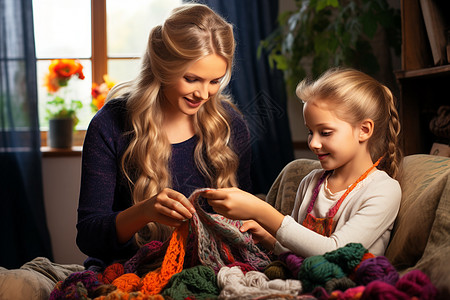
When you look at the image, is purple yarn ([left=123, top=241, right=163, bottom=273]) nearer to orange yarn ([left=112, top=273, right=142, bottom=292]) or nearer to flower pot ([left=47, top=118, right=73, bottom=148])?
orange yarn ([left=112, top=273, right=142, bottom=292])

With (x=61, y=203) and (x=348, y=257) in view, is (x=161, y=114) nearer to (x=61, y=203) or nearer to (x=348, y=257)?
(x=348, y=257)

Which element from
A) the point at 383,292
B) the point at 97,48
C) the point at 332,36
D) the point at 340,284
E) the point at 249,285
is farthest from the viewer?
the point at 97,48

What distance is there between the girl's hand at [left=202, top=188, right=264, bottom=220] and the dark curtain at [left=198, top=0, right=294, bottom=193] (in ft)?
6.90

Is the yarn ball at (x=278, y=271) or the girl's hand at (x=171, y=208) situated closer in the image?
the yarn ball at (x=278, y=271)

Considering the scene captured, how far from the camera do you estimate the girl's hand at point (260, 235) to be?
1432 mm

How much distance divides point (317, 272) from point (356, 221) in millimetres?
244

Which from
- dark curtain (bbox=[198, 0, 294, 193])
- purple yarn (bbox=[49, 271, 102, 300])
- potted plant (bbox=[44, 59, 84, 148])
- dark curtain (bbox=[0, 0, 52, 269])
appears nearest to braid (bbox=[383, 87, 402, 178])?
purple yarn (bbox=[49, 271, 102, 300])

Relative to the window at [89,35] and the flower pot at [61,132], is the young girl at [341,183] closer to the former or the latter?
the flower pot at [61,132]

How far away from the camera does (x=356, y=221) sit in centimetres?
125

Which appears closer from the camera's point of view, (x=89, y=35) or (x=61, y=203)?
(x=61, y=203)

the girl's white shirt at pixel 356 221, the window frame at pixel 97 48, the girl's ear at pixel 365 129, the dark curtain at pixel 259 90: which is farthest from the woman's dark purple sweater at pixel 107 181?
the window frame at pixel 97 48

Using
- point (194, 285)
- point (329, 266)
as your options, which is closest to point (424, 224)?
point (329, 266)

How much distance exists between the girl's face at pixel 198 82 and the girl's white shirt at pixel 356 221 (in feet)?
1.46

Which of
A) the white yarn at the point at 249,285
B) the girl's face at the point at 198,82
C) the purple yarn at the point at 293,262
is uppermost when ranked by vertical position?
the girl's face at the point at 198,82
